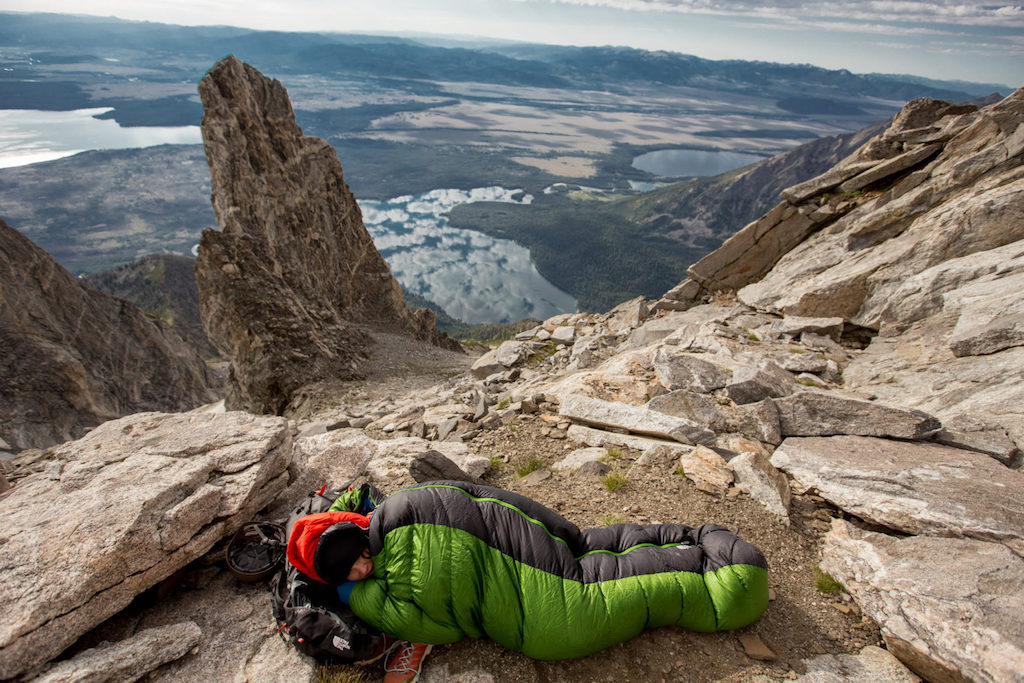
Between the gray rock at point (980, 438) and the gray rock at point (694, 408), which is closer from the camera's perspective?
the gray rock at point (980, 438)

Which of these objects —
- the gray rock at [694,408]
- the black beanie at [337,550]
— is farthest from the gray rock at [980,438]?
the black beanie at [337,550]

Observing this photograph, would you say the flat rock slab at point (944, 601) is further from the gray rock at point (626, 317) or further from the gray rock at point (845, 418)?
the gray rock at point (626, 317)

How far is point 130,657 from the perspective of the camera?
193 inches

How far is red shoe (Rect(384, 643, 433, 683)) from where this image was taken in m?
5.08

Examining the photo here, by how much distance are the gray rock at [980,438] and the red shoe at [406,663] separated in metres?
8.82

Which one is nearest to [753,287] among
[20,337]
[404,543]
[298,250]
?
[404,543]

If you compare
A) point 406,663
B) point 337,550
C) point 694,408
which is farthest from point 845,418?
point 337,550

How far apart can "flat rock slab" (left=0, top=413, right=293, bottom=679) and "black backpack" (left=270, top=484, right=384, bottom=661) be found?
4.31ft

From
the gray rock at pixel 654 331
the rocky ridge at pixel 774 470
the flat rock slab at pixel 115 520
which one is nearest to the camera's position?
the flat rock slab at pixel 115 520

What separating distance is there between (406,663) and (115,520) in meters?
3.75

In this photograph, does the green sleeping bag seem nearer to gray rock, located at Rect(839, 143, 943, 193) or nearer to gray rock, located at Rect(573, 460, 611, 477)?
gray rock, located at Rect(573, 460, 611, 477)

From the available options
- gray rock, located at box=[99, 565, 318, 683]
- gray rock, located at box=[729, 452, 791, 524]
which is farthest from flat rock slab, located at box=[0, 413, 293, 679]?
gray rock, located at box=[729, 452, 791, 524]

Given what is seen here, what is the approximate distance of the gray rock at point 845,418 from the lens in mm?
8023

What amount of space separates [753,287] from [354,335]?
1222 inches
